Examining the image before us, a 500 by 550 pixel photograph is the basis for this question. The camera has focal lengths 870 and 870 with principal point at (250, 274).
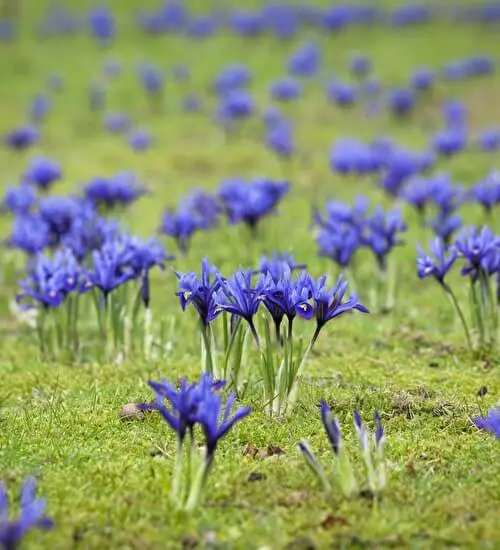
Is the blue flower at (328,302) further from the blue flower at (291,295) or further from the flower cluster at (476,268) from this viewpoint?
the flower cluster at (476,268)

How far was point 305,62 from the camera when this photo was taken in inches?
1439

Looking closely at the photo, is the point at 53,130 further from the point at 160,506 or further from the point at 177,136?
the point at 160,506

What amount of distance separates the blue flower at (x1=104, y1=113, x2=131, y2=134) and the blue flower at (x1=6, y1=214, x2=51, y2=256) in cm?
1850

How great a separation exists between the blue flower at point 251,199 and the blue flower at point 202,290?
16.2ft

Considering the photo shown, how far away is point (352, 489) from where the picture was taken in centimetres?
493

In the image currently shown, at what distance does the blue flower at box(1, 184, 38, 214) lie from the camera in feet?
40.2

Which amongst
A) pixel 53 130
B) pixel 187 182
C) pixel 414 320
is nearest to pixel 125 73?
pixel 53 130

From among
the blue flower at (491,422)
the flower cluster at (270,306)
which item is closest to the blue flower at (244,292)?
the flower cluster at (270,306)

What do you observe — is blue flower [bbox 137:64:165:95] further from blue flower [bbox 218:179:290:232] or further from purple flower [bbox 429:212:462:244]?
purple flower [bbox 429:212:462:244]

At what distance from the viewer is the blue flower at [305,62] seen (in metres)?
36.4

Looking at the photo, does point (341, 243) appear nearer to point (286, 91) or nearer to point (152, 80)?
point (286, 91)

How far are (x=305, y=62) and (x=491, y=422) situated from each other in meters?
33.0

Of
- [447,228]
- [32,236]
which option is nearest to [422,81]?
[447,228]

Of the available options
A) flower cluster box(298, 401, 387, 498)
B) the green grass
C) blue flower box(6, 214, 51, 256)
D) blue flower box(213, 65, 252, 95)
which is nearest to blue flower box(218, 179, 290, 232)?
the green grass
